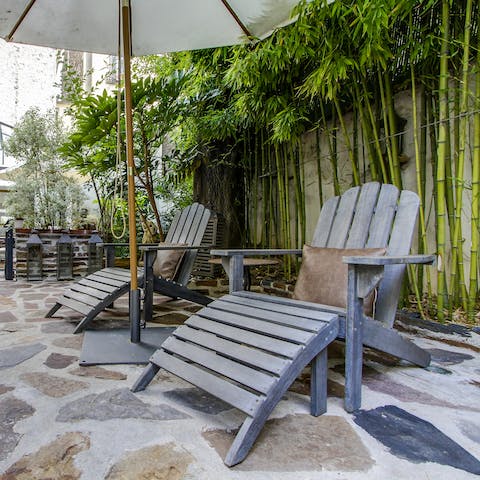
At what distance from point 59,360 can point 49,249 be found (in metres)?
3.74

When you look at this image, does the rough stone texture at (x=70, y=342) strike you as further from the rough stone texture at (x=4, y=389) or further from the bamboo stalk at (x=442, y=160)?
the bamboo stalk at (x=442, y=160)

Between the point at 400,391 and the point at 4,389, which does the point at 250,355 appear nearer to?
the point at 400,391

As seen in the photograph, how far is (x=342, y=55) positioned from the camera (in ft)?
8.14

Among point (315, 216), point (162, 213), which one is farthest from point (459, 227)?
point (162, 213)

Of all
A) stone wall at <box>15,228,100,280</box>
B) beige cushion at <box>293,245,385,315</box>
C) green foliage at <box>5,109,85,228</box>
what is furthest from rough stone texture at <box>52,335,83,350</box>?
green foliage at <box>5,109,85,228</box>

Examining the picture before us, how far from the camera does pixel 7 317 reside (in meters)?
2.84

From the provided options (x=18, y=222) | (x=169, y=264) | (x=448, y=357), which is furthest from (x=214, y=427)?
(x=18, y=222)

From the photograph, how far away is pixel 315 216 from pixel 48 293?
309cm

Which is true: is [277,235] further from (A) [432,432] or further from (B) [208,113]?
(A) [432,432]

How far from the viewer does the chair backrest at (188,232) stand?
117 inches

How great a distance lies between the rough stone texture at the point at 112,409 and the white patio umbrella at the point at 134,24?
0.65m

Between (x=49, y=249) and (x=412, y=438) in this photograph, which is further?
(x=49, y=249)

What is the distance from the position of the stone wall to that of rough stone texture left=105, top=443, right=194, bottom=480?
468 cm

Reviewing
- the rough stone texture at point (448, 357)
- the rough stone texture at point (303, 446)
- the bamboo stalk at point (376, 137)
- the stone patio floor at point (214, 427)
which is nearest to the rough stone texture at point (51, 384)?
the stone patio floor at point (214, 427)
